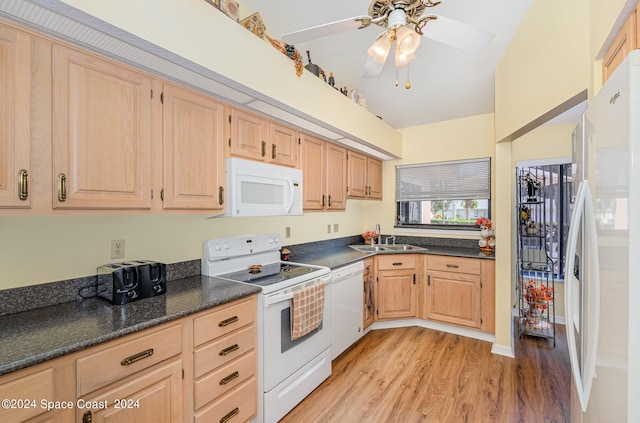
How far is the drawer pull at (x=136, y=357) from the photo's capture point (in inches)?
48.7

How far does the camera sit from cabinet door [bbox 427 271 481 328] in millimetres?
3127

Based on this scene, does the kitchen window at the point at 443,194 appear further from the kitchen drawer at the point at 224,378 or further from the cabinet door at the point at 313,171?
the kitchen drawer at the point at 224,378

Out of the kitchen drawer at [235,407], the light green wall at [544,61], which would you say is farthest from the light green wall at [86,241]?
the light green wall at [544,61]

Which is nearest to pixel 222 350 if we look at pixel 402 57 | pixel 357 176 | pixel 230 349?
pixel 230 349

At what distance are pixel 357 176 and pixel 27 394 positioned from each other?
125 inches

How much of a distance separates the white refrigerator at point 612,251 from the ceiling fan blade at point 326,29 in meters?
1.11

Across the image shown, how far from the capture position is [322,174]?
2.97 m

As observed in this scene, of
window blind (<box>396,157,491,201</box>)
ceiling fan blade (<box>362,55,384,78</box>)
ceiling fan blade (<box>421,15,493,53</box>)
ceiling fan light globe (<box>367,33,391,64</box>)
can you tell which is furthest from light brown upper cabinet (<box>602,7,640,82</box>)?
window blind (<box>396,157,491,201</box>)

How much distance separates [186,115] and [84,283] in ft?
3.67

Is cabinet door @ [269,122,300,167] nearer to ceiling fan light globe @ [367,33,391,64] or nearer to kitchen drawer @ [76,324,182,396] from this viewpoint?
ceiling fan light globe @ [367,33,391,64]

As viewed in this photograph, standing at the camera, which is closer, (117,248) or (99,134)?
(99,134)

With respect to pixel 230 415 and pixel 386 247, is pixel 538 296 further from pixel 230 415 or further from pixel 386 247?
pixel 230 415

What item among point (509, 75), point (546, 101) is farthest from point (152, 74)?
point (509, 75)

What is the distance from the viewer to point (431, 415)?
79.0 inches
